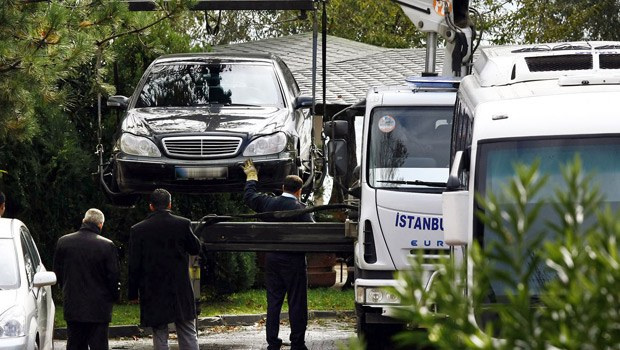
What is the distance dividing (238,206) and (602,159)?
1014cm

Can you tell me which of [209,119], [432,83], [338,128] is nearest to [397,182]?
[338,128]

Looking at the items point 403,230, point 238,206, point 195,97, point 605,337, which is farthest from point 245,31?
point 605,337

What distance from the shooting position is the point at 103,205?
17.3m

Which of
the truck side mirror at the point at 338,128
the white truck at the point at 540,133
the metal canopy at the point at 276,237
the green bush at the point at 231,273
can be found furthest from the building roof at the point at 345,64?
the white truck at the point at 540,133

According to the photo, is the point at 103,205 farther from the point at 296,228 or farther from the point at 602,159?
the point at 602,159

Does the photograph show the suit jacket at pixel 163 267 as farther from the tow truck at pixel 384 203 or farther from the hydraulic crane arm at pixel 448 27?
the hydraulic crane arm at pixel 448 27

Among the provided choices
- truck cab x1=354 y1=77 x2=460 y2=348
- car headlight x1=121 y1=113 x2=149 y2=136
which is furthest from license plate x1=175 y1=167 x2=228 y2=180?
truck cab x1=354 y1=77 x2=460 y2=348

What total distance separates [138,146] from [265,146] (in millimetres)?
1290

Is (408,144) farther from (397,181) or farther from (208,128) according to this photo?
(208,128)

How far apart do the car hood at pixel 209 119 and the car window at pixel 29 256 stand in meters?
2.32

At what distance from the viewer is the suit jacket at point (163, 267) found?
11516 mm

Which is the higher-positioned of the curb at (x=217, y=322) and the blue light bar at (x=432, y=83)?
the blue light bar at (x=432, y=83)

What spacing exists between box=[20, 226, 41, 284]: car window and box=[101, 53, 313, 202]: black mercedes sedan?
204 cm

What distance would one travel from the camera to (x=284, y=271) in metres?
13.0
